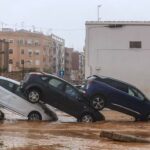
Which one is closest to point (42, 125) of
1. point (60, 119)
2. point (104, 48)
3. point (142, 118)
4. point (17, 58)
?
point (60, 119)

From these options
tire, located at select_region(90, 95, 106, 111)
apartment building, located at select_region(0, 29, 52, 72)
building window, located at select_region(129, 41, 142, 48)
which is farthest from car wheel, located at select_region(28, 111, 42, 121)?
apartment building, located at select_region(0, 29, 52, 72)

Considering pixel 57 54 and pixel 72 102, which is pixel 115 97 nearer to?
pixel 72 102

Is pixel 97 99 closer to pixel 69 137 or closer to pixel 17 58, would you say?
pixel 69 137

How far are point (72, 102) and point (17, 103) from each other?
7.72 feet

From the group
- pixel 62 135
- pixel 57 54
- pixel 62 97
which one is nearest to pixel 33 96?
pixel 62 97

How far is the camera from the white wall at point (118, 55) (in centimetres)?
3900

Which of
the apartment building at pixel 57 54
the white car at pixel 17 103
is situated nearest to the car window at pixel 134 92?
the white car at pixel 17 103

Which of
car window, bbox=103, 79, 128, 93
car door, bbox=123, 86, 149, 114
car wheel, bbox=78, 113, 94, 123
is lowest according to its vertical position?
car wheel, bbox=78, 113, 94, 123

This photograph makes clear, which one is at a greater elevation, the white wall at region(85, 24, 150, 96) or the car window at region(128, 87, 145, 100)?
the white wall at region(85, 24, 150, 96)

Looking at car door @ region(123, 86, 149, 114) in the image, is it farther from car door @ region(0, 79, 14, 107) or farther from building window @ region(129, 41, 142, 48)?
building window @ region(129, 41, 142, 48)

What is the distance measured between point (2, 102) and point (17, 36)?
10654 centimetres

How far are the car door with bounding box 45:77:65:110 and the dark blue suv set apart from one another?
4.71ft

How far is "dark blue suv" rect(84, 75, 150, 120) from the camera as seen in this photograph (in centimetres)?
2545

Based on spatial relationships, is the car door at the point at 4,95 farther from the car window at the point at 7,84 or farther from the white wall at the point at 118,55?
the white wall at the point at 118,55
